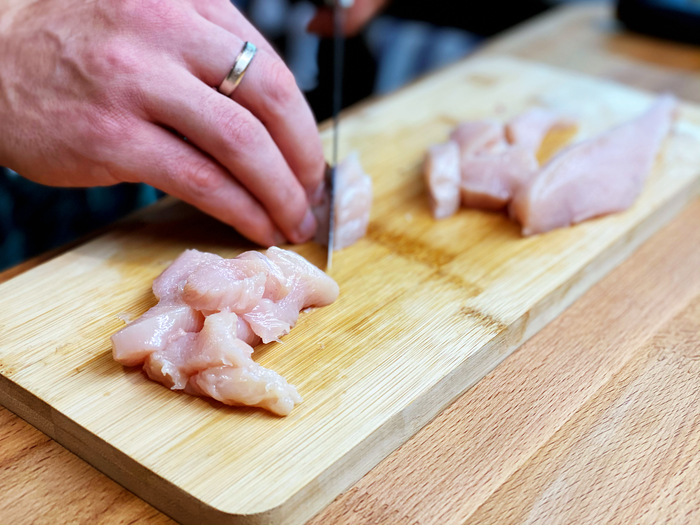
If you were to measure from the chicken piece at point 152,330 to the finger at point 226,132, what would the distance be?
0.40 m

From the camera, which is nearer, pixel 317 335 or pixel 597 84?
pixel 317 335

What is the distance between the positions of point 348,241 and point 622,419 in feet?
2.68

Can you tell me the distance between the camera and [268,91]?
66.3 inches

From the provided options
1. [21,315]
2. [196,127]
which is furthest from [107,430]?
[196,127]

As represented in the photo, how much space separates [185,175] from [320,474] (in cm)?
82

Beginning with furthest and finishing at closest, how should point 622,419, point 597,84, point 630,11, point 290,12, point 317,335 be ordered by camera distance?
point 630,11, point 597,84, point 290,12, point 317,335, point 622,419

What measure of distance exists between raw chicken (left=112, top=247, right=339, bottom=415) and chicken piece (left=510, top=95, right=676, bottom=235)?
0.69 metres

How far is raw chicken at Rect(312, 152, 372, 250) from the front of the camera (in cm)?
187

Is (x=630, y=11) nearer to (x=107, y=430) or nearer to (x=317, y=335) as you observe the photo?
(x=317, y=335)

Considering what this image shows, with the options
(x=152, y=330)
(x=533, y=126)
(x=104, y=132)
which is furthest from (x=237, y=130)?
(x=533, y=126)

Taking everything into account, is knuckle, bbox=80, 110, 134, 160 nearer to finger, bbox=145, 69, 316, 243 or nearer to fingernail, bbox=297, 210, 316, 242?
finger, bbox=145, 69, 316, 243

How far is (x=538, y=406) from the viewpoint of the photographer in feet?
4.80

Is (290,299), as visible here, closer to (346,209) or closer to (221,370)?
(221,370)

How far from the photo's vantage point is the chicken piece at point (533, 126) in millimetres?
2318
